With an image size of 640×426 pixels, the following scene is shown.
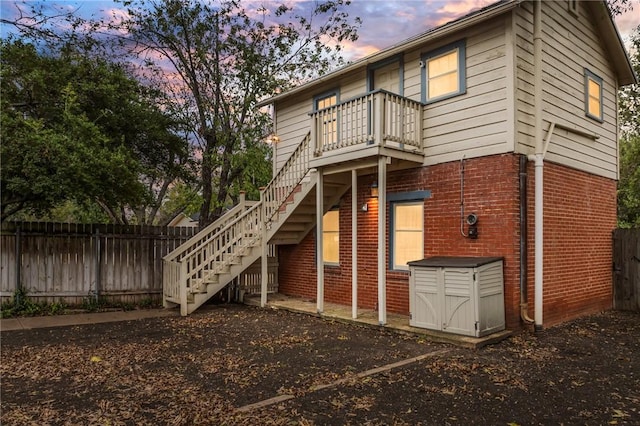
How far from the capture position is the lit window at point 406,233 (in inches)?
364

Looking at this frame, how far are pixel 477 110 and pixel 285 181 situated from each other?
16.3 ft

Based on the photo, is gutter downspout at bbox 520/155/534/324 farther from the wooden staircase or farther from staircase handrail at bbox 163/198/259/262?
staircase handrail at bbox 163/198/259/262

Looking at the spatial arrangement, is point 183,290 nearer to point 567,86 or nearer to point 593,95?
point 567,86

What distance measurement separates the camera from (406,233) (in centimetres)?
949

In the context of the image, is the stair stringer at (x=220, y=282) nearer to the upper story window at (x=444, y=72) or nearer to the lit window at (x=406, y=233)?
the lit window at (x=406, y=233)

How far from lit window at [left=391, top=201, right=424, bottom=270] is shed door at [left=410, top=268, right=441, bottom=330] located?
4.67 ft

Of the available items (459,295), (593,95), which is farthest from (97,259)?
(593,95)

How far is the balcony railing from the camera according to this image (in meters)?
8.17

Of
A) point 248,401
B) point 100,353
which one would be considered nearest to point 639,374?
point 248,401

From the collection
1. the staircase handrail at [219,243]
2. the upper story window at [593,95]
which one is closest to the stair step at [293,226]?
the staircase handrail at [219,243]

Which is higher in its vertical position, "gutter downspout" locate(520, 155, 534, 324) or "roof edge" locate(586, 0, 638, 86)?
"roof edge" locate(586, 0, 638, 86)

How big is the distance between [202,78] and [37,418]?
11.0 m

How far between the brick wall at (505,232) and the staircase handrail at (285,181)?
1.30 metres

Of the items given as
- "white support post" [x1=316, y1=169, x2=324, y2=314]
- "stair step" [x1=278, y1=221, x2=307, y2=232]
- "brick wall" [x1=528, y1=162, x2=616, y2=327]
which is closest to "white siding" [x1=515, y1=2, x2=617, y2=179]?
"brick wall" [x1=528, y1=162, x2=616, y2=327]
